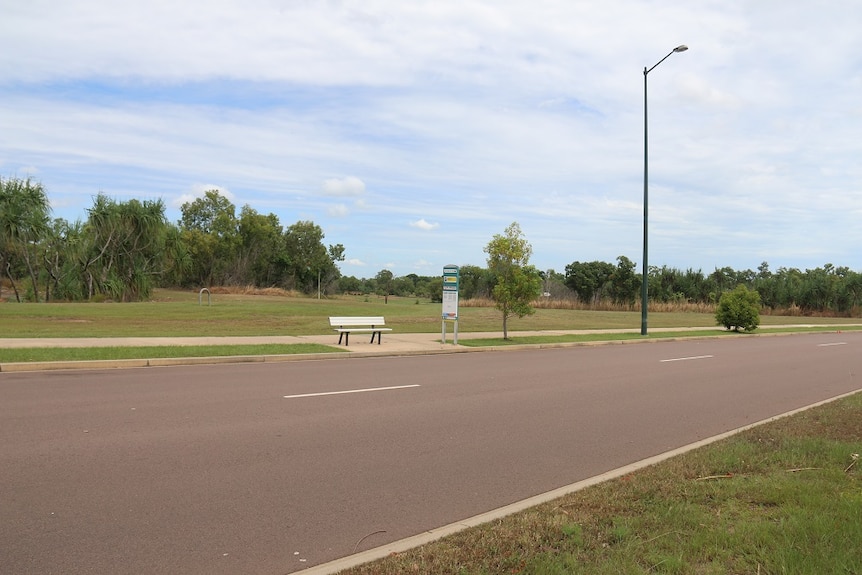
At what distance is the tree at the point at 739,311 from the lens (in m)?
32.8

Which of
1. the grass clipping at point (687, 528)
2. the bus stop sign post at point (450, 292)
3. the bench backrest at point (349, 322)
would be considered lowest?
the grass clipping at point (687, 528)

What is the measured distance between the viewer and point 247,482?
5.95m

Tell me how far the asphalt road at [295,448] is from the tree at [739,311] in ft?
64.0

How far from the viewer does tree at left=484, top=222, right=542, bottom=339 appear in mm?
22359

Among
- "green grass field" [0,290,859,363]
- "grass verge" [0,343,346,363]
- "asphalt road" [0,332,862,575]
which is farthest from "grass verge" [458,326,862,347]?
"asphalt road" [0,332,862,575]

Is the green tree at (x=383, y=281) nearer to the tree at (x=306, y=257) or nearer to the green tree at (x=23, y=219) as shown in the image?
the tree at (x=306, y=257)

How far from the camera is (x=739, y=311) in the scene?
32812 millimetres

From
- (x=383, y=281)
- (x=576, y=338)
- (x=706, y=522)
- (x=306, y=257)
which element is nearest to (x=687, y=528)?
(x=706, y=522)

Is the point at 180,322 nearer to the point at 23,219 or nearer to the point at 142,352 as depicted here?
the point at 142,352

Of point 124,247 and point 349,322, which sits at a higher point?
point 124,247

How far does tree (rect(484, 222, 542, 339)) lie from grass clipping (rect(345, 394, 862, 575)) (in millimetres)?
15783

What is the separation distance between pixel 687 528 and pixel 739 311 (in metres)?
31.1

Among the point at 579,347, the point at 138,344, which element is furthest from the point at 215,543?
the point at 579,347

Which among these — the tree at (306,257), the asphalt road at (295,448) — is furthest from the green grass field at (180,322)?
the tree at (306,257)
